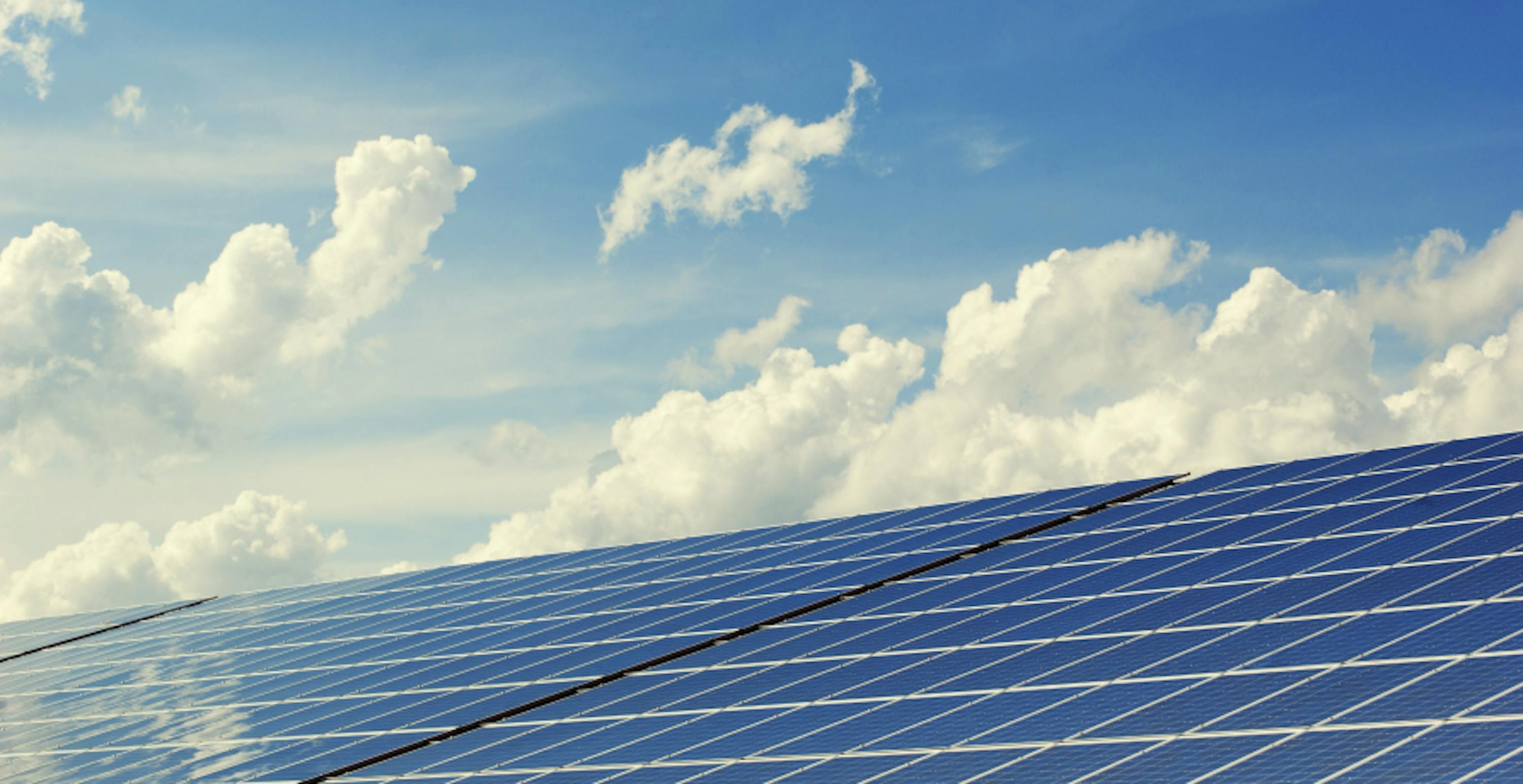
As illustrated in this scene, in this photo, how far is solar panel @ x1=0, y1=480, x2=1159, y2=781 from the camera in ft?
75.7

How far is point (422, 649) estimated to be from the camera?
28.9m

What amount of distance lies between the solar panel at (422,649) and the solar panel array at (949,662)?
132 millimetres

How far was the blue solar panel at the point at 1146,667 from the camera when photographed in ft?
44.7

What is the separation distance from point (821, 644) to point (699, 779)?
5604mm

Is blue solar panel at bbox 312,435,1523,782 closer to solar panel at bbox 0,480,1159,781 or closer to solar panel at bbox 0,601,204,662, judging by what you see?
solar panel at bbox 0,480,1159,781

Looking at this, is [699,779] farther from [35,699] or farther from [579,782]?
[35,699]

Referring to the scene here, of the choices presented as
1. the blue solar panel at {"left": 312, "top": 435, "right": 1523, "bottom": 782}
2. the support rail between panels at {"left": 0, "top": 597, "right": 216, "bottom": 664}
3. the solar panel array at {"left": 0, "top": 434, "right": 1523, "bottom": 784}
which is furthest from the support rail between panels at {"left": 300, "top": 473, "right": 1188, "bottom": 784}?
the support rail between panels at {"left": 0, "top": 597, "right": 216, "bottom": 664}

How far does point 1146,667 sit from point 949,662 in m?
3.20

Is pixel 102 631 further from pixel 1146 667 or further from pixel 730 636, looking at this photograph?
pixel 1146 667

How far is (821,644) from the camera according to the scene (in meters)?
21.5

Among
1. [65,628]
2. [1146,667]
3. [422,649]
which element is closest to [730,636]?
[422,649]

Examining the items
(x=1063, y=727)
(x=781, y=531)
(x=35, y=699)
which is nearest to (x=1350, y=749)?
(x=1063, y=727)

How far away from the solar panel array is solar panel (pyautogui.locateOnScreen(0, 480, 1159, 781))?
132 millimetres

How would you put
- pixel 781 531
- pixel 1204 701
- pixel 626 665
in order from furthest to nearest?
pixel 781 531 → pixel 626 665 → pixel 1204 701
